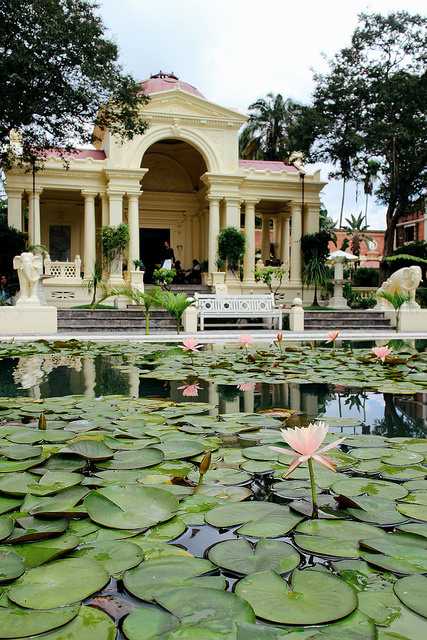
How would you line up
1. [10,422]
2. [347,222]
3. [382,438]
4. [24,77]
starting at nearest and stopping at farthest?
[382,438], [10,422], [24,77], [347,222]

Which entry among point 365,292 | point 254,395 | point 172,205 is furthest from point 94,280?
point 254,395

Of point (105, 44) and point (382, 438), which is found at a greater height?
point (105, 44)

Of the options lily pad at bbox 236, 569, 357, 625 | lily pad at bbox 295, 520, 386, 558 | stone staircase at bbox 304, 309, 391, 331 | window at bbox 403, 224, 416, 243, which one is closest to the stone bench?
stone staircase at bbox 304, 309, 391, 331

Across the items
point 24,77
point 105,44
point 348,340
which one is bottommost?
point 348,340

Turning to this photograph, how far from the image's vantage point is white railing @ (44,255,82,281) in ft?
66.5

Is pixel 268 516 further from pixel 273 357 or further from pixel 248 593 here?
pixel 273 357

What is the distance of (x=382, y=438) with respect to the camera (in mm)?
3016

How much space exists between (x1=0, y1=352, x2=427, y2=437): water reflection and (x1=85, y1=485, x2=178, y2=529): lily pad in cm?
149

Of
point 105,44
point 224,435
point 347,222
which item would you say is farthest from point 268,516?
point 347,222

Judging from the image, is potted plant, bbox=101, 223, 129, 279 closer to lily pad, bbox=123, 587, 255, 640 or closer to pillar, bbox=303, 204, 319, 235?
pillar, bbox=303, 204, 319, 235

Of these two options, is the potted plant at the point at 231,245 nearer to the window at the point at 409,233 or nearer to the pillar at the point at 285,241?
the pillar at the point at 285,241

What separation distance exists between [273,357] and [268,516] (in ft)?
16.8

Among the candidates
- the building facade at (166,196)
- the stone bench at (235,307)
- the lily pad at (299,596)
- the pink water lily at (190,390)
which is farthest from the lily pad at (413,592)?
the building facade at (166,196)

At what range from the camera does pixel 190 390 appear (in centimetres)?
475
